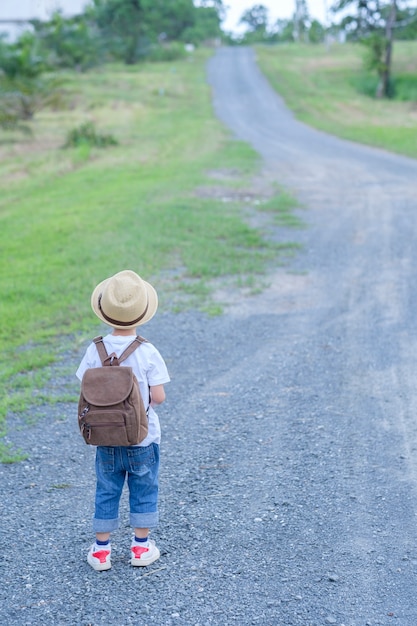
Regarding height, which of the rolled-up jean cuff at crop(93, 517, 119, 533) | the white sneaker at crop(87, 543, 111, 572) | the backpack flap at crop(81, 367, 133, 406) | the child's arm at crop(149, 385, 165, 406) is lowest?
the white sneaker at crop(87, 543, 111, 572)

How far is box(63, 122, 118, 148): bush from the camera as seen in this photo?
22.8 meters

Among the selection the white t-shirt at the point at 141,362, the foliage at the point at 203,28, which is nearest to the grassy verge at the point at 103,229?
the white t-shirt at the point at 141,362

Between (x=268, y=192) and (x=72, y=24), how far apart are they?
3417 centimetres

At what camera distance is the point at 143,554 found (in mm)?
3748

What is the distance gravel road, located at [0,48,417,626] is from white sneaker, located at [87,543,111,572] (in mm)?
46

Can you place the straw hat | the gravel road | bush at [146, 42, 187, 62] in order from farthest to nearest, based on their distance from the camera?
bush at [146, 42, 187, 62] → the straw hat → the gravel road

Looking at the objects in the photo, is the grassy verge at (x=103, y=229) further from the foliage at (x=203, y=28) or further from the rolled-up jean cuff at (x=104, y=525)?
the foliage at (x=203, y=28)

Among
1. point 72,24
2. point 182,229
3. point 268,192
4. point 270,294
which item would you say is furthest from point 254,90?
point 270,294

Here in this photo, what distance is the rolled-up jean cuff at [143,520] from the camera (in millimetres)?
3744

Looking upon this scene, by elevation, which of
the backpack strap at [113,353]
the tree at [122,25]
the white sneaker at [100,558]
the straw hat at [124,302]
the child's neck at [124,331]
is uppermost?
the tree at [122,25]

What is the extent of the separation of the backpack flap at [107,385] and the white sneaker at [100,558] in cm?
73

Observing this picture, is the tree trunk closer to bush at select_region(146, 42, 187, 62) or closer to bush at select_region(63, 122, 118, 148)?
bush at select_region(146, 42, 187, 62)

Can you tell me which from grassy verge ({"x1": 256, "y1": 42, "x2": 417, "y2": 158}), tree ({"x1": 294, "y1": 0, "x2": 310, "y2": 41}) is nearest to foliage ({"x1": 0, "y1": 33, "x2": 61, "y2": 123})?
grassy verge ({"x1": 256, "y1": 42, "x2": 417, "y2": 158})

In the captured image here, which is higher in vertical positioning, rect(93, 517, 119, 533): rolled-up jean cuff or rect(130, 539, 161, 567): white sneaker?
Result: rect(93, 517, 119, 533): rolled-up jean cuff
